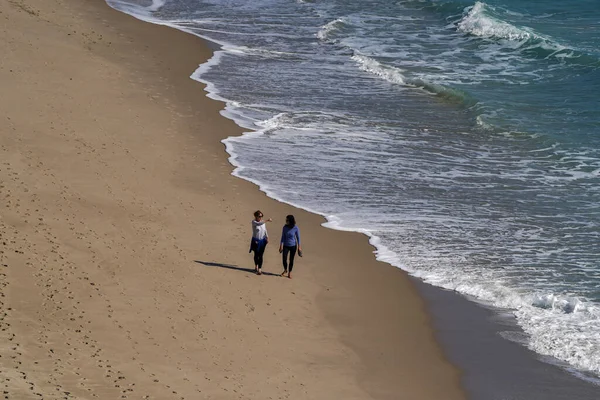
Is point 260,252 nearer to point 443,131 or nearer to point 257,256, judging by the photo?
point 257,256

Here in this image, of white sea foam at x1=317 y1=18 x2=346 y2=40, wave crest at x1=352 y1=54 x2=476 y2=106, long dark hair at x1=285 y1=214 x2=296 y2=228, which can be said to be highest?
white sea foam at x1=317 y1=18 x2=346 y2=40

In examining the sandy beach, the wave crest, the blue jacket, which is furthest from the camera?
the wave crest

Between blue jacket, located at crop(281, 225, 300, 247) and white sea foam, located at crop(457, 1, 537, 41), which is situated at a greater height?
white sea foam, located at crop(457, 1, 537, 41)

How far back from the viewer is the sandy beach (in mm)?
12758

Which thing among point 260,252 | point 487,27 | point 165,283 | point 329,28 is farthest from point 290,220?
point 487,27

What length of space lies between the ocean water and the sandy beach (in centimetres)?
132

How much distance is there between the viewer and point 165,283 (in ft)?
50.8

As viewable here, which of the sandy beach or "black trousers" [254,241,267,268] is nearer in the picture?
the sandy beach

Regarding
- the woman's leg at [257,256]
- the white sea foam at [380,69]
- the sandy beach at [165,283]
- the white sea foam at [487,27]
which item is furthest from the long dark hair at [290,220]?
the white sea foam at [487,27]

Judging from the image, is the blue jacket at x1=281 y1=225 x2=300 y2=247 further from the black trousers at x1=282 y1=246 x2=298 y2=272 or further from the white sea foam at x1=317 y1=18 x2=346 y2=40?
the white sea foam at x1=317 y1=18 x2=346 y2=40

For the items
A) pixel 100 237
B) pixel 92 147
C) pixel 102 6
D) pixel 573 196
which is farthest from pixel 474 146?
pixel 102 6

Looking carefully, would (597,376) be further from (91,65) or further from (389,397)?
(91,65)

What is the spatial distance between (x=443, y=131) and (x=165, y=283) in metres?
12.2

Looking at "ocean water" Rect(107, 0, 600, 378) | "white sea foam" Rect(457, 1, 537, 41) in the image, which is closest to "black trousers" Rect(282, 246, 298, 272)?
"ocean water" Rect(107, 0, 600, 378)
